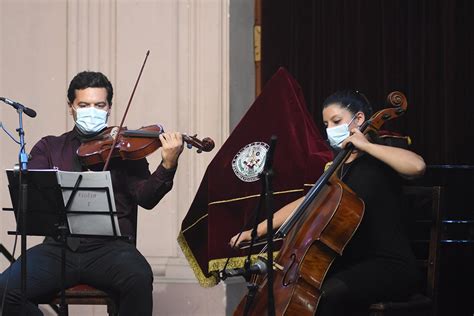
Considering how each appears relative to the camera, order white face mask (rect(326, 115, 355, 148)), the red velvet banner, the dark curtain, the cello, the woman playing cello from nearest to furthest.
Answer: the cello, the woman playing cello, white face mask (rect(326, 115, 355, 148)), the red velvet banner, the dark curtain

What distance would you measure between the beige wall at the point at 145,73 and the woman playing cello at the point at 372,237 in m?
1.24

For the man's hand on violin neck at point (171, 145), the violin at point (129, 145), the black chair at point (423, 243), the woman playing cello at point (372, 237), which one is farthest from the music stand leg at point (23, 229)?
the black chair at point (423, 243)

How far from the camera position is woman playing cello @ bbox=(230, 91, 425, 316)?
357 centimetres

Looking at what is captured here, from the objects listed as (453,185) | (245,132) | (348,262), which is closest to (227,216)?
(245,132)

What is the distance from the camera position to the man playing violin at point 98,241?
390cm

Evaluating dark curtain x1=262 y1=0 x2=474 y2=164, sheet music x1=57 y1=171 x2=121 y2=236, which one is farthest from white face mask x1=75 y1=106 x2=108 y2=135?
dark curtain x1=262 y1=0 x2=474 y2=164

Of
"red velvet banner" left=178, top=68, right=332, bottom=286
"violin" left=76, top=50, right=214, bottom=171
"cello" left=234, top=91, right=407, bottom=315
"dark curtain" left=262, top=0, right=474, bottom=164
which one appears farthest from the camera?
"dark curtain" left=262, top=0, right=474, bottom=164

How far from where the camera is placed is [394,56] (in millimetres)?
5090

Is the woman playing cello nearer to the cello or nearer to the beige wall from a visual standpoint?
the cello

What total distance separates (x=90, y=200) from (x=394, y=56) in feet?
6.70

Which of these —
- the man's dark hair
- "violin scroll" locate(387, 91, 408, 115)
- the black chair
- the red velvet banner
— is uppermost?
the man's dark hair

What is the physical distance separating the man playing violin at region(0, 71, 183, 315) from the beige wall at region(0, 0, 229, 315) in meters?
0.83

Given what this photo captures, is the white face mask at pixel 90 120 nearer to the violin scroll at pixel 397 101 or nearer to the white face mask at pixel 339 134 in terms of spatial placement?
the white face mask at pixel 339 134

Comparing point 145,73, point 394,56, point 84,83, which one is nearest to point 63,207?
point 84,83
